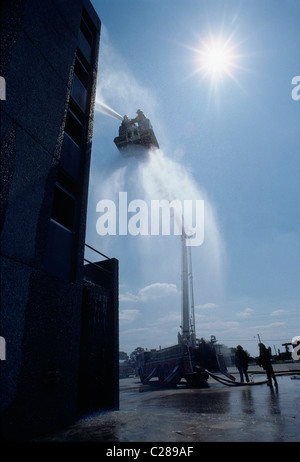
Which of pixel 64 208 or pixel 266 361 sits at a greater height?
pixel 64 208

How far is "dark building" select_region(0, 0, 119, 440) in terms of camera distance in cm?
445

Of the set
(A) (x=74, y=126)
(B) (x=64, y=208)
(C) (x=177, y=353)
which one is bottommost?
(C) (x=177, y=353)

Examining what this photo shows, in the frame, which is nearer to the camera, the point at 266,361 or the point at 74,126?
the point at 74,126

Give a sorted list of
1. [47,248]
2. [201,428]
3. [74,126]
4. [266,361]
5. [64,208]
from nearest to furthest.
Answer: [201,428]
[47,248]
[64,208]
[74,126]
[266,361]

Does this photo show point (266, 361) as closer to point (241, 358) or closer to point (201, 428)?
point (241, 358)

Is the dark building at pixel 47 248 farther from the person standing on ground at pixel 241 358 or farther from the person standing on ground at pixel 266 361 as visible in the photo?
the person standing on ground at pixel 241 358

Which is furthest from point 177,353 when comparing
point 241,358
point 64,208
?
point 64,208

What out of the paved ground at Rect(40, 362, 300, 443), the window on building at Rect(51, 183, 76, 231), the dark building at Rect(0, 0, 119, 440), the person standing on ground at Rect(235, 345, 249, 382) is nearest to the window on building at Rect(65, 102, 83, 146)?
the dark building at Rect(0, 0, 119, 440)

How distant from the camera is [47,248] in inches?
224

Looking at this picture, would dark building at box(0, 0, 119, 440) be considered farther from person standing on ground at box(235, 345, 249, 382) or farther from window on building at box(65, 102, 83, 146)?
person standing on ground at box(235, 345, 249, 382)

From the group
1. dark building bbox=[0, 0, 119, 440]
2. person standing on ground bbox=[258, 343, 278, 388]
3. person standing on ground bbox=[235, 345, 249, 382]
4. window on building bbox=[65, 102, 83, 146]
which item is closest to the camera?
dark building bbox=[0, 0, 119, 440]

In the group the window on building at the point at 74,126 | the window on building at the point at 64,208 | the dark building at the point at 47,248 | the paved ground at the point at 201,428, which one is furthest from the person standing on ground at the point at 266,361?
the window on building at the point at 74,126

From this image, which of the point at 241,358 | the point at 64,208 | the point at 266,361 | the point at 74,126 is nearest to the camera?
the point at 64,208
